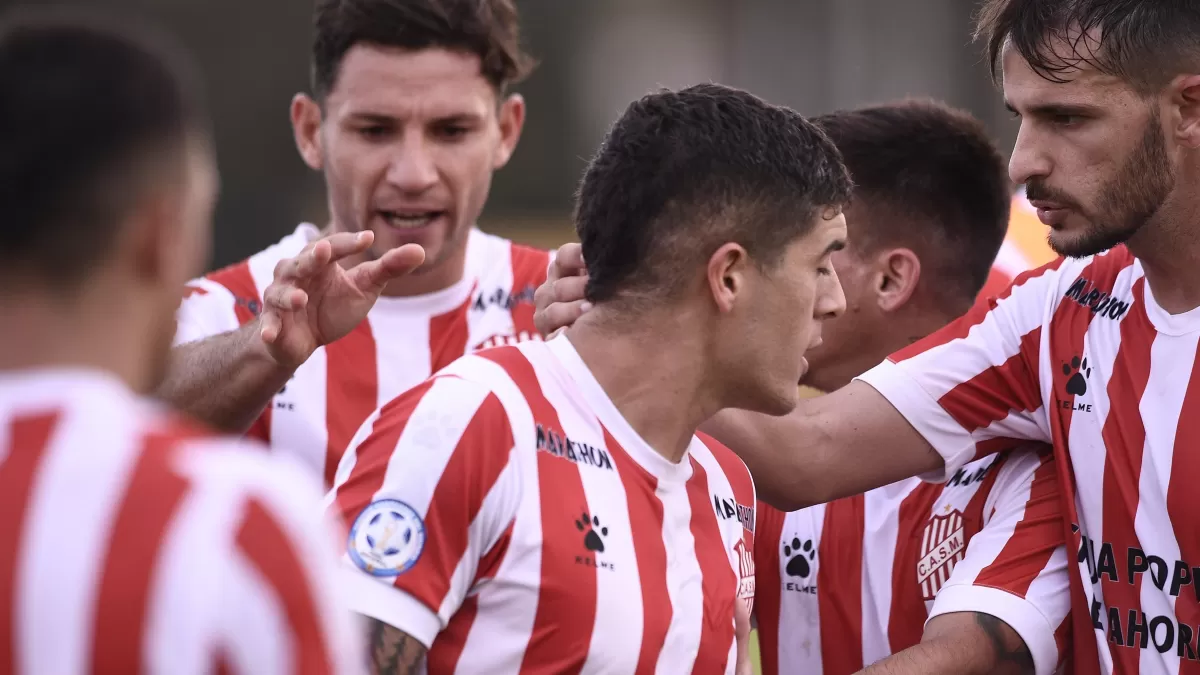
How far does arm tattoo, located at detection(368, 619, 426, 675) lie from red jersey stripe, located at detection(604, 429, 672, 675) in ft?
1.39

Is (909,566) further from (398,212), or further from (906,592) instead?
(398,212)

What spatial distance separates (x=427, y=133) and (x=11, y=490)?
8.90ft

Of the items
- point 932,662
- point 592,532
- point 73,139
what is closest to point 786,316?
point 592,532

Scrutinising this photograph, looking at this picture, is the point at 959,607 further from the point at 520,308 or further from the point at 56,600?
the point at 56,600

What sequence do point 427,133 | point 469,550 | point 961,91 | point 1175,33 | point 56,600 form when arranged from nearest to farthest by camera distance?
point 56,600, point 469,550, point 1175,33, point 427,133, point 961,91

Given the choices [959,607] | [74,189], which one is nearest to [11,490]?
[74,189]

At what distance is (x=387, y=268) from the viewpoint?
9.34ft

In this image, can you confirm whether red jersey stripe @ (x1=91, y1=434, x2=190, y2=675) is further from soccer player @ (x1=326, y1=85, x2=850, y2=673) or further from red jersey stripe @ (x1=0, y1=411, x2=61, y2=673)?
soccer player @ (x1=326, y1=85, x2=850, y2=673)

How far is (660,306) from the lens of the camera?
8.50 feet

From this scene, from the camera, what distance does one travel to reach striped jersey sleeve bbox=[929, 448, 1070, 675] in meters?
3.14

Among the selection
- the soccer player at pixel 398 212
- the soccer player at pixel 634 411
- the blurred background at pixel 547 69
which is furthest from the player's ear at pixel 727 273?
the blurred background at pixel 547 69

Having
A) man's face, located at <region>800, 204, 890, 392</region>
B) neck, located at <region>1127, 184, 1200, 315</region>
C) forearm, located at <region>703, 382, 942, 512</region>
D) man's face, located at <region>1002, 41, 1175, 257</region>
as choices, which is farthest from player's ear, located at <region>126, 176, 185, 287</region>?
man's face, located at <region>800, 204, 890, 392</region>

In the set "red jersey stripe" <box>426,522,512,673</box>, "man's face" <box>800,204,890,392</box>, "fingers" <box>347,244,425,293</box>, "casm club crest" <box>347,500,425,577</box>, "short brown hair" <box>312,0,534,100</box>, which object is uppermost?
"short brown hair" <box>312,0,534,100</box>

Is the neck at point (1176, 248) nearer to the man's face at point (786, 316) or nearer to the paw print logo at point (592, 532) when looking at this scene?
the man's face at point (786, 316)
